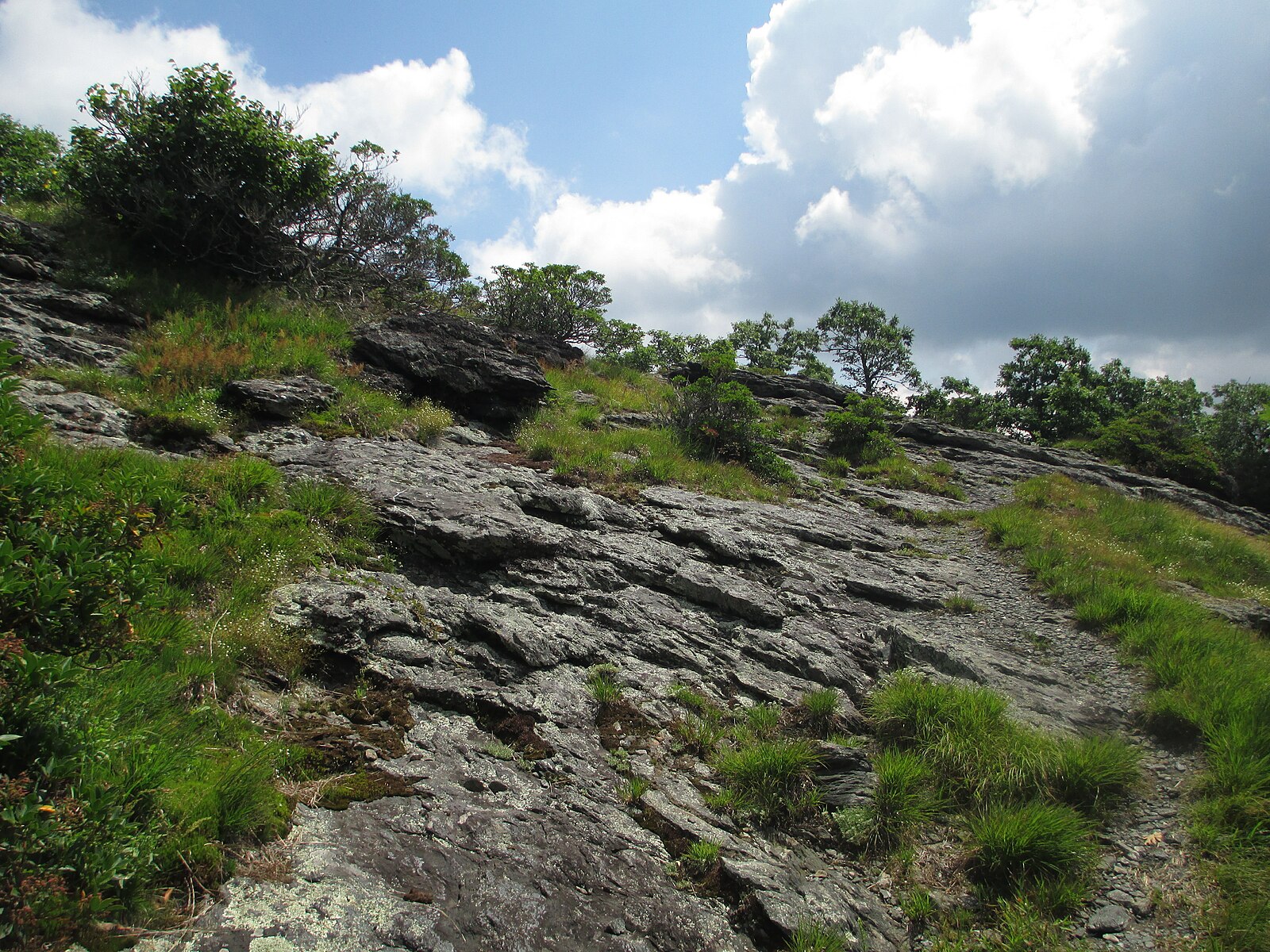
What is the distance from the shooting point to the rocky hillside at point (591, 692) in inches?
137

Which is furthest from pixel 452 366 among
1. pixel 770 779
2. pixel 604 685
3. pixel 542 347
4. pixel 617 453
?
pixel 770 779

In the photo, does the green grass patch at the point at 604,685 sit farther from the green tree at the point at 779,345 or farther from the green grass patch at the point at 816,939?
the green tree at the point at 779,345

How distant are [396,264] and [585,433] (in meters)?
8.69

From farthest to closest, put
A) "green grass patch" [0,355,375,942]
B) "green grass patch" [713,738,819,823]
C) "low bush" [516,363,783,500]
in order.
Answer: "low bush" [516,363,783,500]
"green grass patch" [713,738,819,823]
"green grass patch" [0,355,375,942]

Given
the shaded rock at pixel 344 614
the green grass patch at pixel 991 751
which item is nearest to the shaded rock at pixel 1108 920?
the green grass patch at pixel 991 751

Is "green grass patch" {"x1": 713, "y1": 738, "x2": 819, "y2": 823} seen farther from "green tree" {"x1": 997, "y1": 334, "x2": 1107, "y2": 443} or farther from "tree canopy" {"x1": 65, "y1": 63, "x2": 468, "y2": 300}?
"green tree" {"x1": 997, "y1": 334, "x2": 1107, "y2": 443}

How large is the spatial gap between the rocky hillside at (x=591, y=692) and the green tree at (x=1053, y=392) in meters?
30.1

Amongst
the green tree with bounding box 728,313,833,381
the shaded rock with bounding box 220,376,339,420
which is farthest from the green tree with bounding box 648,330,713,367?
the shaded rock with bounding box 220,376,339,420

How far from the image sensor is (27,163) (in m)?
19.7

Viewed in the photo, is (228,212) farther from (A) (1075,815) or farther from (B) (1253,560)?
(B) (1253,560)

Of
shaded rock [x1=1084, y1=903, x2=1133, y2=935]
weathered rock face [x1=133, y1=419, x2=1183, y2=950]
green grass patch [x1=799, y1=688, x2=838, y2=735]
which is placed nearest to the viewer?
weathered rock face [x1=133, y1=419, x2=1183, y2=950]

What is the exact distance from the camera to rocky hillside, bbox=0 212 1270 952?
348cm

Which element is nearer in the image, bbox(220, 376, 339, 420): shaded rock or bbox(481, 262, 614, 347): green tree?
bbox(220, 376, 339, 420): shaded rock

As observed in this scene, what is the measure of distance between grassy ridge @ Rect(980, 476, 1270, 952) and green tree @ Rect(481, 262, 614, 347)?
16.3m
